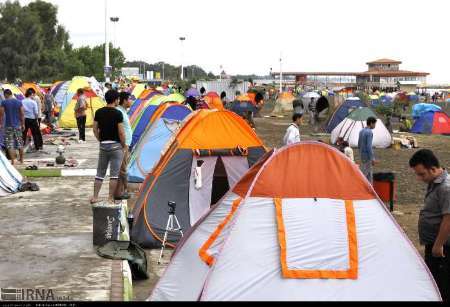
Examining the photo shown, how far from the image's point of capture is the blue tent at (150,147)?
1371 centimetres

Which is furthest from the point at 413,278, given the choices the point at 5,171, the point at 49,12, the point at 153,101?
the point at 49,12

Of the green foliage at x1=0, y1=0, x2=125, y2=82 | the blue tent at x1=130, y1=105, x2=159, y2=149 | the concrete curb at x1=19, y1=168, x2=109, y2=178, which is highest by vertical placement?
the green foliage at x1=0, y1=0, x2=125, y2=82

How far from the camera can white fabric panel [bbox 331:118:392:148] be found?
23297 mm

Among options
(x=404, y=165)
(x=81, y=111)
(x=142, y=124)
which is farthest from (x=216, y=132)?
(x=81, y=111)

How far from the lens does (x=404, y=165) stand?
1875cm

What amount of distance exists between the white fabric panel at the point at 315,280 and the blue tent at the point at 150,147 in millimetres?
7970

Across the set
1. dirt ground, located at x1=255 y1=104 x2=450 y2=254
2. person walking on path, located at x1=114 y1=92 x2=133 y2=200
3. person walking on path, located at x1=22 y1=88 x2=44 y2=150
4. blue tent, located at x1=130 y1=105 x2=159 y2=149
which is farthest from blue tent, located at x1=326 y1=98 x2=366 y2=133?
person walking on path, located at x1=114 y1=92 x2=133 y2=200

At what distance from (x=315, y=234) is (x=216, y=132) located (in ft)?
13.3

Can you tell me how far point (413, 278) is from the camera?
Answer: 227 inches

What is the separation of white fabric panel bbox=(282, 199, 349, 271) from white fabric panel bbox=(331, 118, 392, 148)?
697 inches

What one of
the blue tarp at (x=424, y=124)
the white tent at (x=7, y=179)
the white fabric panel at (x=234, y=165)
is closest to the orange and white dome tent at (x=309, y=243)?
the white fabric panel at (x=234, y=165)

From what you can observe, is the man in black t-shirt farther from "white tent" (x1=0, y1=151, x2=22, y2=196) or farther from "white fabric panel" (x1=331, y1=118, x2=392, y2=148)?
"white fabric panel" (x1=331, y1=118, x2=392, y2=148)

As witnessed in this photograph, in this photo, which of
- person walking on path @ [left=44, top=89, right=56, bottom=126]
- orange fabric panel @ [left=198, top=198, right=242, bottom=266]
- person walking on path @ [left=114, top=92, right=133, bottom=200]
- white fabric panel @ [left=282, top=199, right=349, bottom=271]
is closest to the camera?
white fabric panel @ [left=282, top=199, right=349, bottom=271]

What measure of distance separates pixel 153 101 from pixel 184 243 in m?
15.2
